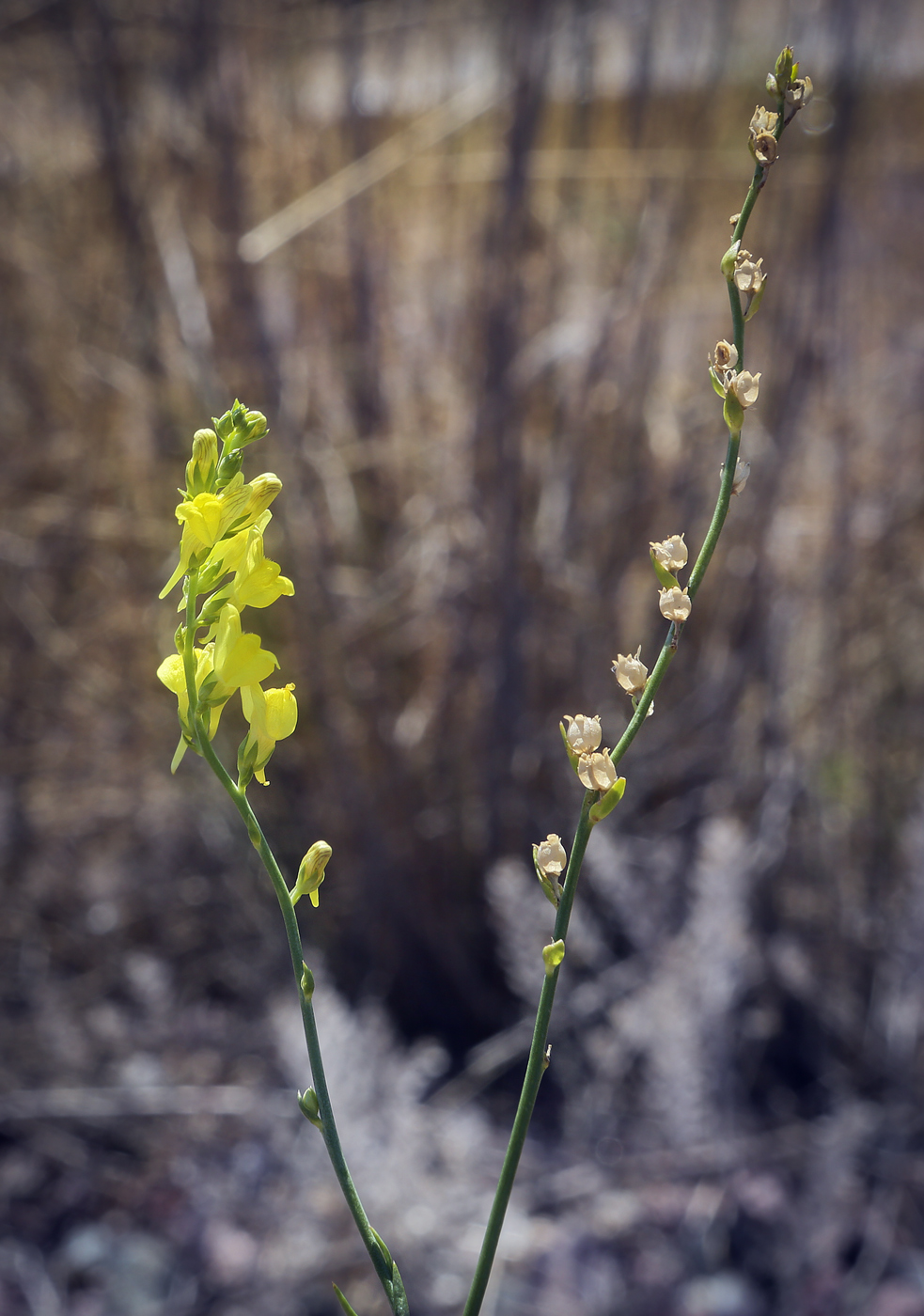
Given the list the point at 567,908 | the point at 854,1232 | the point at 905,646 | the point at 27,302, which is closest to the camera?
the point at 567,908

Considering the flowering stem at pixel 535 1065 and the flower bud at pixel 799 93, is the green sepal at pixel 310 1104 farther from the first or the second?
the flower bud at pixel 799 93

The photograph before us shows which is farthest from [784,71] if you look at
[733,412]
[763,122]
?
[733,412]

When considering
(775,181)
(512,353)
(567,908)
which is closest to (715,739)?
(512,353)

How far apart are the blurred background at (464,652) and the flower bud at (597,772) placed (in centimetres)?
110

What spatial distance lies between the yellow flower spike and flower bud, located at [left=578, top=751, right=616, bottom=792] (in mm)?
134

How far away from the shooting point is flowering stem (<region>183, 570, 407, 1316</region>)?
0.38 meters

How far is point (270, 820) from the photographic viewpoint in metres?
1.91

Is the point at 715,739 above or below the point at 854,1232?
above

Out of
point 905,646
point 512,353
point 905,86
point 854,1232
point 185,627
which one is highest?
point 905,86

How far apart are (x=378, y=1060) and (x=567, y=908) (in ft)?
4.30

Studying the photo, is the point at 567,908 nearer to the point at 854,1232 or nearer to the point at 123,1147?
the point at 854,1232

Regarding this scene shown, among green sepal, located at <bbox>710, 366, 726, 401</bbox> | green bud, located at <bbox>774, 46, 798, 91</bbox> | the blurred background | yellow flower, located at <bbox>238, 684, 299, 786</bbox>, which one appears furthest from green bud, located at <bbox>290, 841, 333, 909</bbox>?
the blurred background

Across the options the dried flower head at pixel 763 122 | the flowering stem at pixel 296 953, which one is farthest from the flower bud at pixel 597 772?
the dried flower head at pixel 763 122

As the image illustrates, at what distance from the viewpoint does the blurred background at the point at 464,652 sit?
1.53 m
